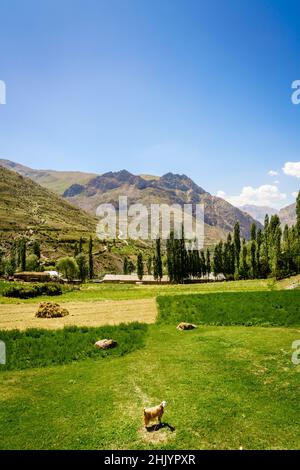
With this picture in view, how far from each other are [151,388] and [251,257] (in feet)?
347

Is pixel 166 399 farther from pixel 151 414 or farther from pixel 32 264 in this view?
pixel 32 264

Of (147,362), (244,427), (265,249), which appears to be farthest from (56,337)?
(265,249)

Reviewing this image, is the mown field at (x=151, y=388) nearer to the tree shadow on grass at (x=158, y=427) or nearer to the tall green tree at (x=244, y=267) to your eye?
the tree shadow on grass at (x=158, y=427)

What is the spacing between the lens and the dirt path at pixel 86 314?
123ft

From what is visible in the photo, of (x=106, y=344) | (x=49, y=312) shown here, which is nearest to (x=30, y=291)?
(x=49, y=312)

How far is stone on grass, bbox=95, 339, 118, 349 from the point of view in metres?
26.9

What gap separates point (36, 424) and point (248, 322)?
25715mm

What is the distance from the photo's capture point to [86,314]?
1735 inches

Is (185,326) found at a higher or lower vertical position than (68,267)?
lower

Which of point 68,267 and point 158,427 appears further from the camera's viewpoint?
A: point 68,267

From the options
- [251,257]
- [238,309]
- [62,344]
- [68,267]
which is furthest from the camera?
[68,267]

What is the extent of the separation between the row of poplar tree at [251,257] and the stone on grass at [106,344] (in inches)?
2918

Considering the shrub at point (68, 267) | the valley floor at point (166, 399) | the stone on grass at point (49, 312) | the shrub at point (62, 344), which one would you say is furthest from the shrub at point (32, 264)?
the valley floor at point (166, 399)

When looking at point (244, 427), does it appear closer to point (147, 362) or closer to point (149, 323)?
point (147, 362)
